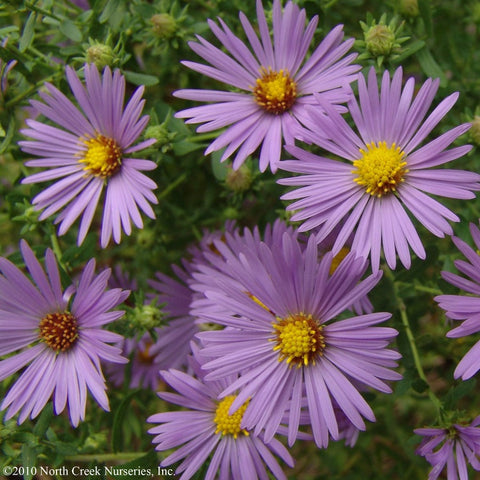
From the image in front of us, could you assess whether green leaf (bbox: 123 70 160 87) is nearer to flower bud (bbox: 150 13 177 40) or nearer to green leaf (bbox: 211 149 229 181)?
flower bud (bbox: 150 13 177 40)

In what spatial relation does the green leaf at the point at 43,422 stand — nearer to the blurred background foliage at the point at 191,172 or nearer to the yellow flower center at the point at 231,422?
the blurred background foliage at the point at 191,172

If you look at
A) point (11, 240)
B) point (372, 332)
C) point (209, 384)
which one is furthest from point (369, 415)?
point (11, 240)

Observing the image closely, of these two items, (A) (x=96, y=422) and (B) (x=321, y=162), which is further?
(A) (x=96, y=422)

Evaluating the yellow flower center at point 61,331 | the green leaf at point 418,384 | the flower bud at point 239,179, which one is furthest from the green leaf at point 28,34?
the green leaf at point 418,384

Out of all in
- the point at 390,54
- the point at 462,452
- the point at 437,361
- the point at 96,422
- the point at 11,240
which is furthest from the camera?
the point at 11,240

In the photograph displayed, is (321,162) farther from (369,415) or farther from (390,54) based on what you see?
(369,415)

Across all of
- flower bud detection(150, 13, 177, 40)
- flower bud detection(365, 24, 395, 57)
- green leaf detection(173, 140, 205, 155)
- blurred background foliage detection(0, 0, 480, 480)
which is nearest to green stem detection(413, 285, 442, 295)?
blurred background foliage detection(0, 0, 480, 480)
